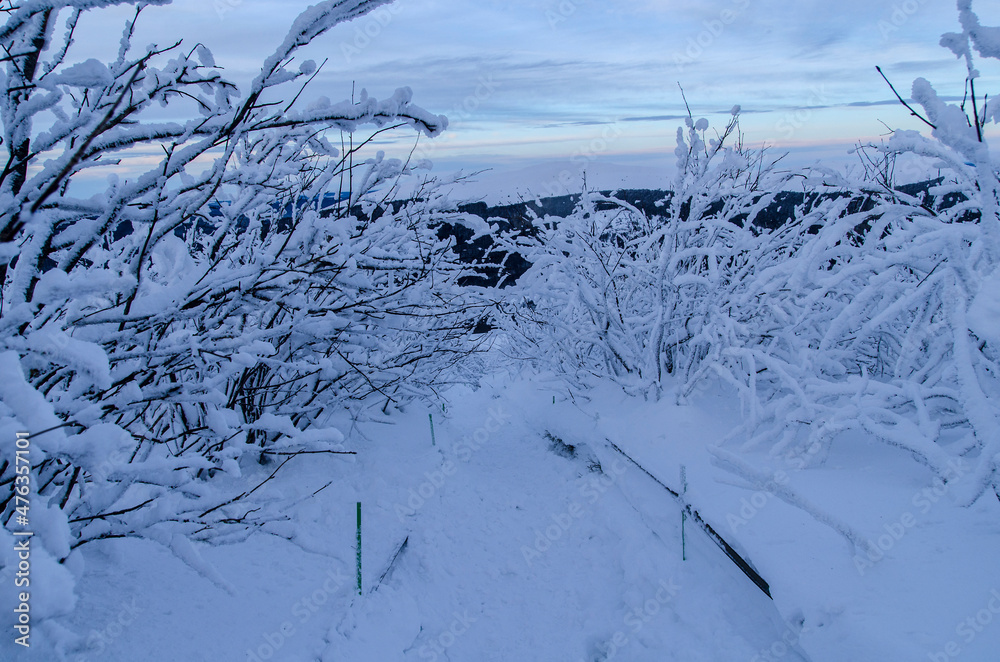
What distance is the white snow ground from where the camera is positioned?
8.35 ft

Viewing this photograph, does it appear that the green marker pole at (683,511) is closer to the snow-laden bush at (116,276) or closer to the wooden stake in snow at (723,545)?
the wooden stake in snow at (723,545)

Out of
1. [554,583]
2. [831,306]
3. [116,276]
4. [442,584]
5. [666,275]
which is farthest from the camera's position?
[666,275]

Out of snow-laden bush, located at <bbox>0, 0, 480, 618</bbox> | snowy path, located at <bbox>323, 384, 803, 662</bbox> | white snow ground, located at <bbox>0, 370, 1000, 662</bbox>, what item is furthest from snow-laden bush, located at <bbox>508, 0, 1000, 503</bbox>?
snow-laden bush, located at <bbox>0, 0, 480, 618</bbox>

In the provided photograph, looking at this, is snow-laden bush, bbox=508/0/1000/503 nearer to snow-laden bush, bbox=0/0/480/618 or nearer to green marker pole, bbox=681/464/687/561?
green marker pole, bbox=681/464/687/561

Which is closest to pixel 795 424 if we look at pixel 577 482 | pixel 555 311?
pixel 577 482

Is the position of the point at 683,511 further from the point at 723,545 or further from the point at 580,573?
the point at 580,573

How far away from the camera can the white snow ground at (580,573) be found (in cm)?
254

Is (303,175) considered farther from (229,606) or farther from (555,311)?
(555,311)

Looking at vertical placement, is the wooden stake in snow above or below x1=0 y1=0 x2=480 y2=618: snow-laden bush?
below

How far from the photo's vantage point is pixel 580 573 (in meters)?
4.96

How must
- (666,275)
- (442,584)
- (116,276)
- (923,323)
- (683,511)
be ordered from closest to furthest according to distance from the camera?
(116,276) < (923,323) < (683,511) < (442,584) < (666,275)

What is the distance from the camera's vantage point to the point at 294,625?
330 centimetres

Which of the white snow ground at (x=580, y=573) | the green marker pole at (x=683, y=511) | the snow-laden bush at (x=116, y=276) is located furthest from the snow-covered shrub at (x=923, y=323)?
the snow-laden bush at (x=116, y=276)

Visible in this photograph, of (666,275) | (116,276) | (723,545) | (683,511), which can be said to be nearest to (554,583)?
(683,511)
